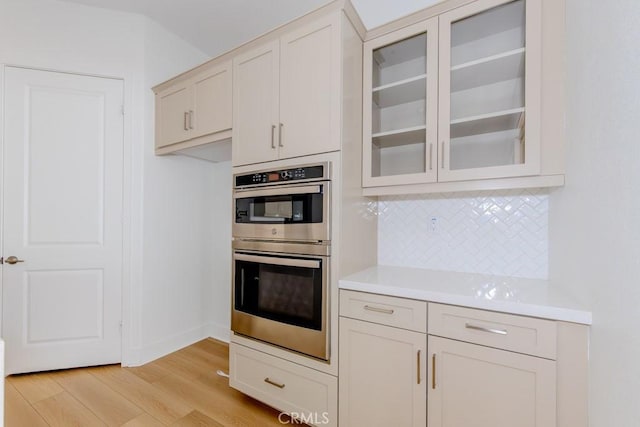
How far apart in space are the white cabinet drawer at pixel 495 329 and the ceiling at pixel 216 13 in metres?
2.37

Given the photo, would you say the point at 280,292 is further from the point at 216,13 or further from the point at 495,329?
the point at 216,13

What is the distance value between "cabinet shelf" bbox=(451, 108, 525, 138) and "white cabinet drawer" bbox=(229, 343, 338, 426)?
1529 millimetres

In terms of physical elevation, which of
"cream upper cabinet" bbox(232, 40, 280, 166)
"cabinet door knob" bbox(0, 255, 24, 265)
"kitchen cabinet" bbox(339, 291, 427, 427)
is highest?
"cream upper cabinet" bbox(232, 40, 280, 166)

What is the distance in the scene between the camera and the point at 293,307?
1.76m

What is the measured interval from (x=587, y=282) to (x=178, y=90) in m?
2.88

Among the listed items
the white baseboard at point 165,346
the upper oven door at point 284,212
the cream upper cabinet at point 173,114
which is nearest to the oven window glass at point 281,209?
the upper oven door at point 284,212

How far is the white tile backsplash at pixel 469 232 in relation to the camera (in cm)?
168

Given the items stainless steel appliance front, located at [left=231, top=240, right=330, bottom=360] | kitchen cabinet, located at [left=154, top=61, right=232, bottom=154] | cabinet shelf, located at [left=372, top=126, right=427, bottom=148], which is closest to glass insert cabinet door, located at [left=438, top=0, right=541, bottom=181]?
cabinet shelf, located at [left=372, top=126, right=427, bottom=148]

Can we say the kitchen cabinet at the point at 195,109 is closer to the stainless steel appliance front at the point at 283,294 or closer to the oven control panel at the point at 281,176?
the oven control panel at the point at 281,176

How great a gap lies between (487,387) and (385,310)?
0.51 m

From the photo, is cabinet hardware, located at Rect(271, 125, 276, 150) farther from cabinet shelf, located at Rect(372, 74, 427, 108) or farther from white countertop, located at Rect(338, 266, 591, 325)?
white countertop, located at Rect(338, 266, 591, 325)

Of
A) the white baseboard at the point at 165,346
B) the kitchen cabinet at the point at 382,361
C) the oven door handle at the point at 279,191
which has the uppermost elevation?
the oven door handle at the point at 279,191

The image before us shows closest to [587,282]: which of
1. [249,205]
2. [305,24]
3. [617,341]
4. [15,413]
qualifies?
[617,341]

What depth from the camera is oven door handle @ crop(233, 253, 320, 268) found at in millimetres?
1667
